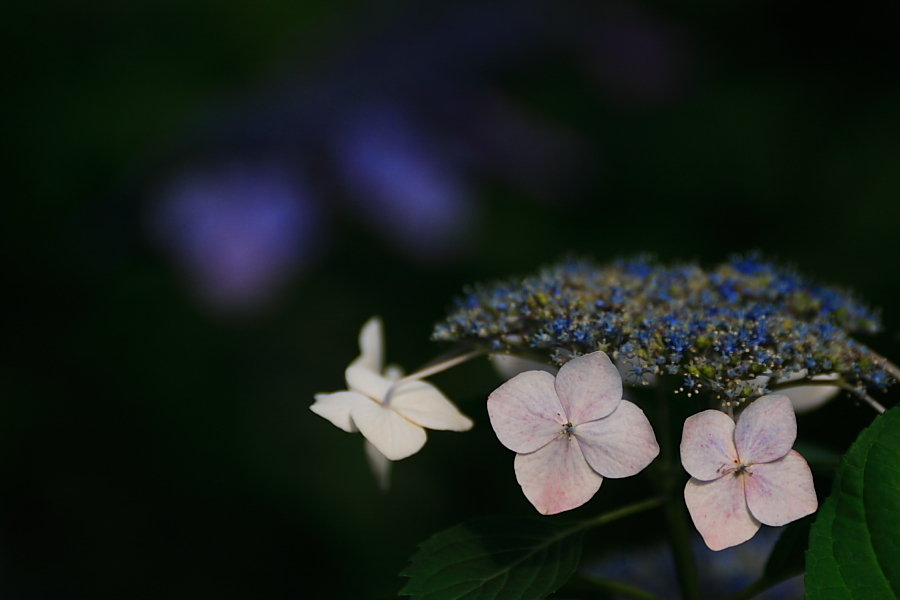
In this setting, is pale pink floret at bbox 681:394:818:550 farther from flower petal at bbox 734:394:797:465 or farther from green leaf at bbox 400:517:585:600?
green leaf at bbox 400:517:585:600

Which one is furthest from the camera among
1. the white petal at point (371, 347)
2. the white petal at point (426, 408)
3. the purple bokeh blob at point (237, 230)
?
the purple bokeh blob at point (237, 230)

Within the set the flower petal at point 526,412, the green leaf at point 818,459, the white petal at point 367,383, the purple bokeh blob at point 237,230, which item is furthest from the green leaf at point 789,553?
the purple bokeh blob at point 237,230

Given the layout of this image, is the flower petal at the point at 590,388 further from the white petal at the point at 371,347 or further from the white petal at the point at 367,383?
the white petal at the point at 371,347

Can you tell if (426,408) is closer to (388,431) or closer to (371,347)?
(388,431)

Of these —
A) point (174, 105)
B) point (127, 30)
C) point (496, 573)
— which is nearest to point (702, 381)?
point (496, 573)

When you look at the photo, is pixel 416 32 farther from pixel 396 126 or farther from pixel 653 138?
pixel 653 138
